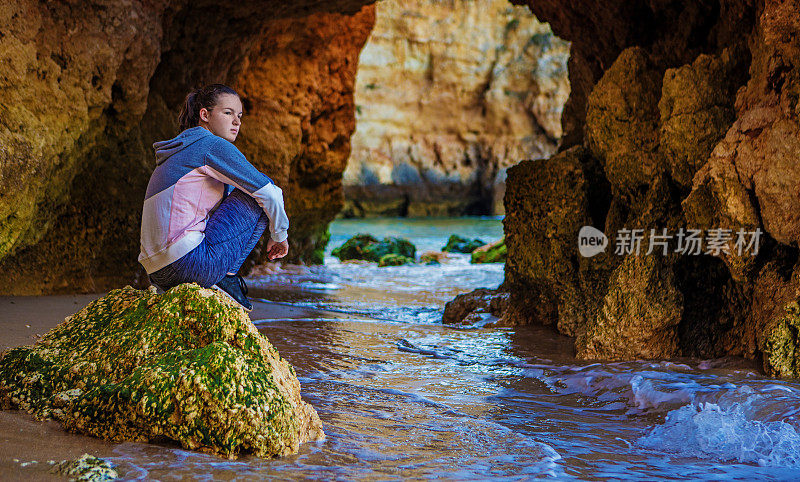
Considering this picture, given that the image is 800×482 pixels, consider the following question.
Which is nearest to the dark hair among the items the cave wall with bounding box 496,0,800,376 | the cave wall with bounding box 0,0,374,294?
the cave wall with bounding box 0,0,374,294

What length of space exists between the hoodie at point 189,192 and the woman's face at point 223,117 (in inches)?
8.4

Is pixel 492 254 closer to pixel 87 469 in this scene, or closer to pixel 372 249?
pixel 372 249

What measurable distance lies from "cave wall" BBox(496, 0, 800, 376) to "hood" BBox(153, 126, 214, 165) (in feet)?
9.98

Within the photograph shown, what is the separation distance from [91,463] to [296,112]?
30.7 feet

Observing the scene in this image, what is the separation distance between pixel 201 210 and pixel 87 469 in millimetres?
1342

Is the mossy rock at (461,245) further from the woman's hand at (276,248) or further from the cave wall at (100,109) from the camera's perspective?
the woman's hand at (276,248)

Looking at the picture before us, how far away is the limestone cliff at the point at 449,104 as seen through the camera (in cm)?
4162

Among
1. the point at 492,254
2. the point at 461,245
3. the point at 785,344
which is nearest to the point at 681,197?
the point at 785,344

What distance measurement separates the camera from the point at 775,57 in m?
4.52

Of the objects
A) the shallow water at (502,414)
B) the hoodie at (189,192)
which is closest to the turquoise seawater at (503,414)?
the shallow water at (502,414)

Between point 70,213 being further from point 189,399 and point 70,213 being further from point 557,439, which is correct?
point 557,439

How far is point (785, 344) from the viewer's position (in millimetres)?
4234

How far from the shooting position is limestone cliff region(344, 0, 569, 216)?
41.6m

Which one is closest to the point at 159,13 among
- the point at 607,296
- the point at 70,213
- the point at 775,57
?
the point at 70,213
